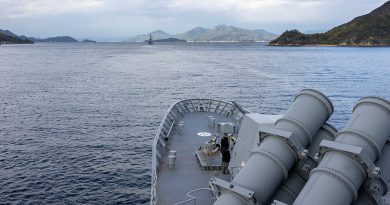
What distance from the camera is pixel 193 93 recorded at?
7862 centimetres

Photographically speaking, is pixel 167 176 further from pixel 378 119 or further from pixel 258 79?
pixel 258 79

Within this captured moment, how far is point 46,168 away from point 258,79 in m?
70.6

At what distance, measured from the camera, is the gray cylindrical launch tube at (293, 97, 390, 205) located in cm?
873

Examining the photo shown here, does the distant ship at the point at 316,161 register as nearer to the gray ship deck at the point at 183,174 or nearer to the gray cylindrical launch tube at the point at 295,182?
the gray cylindrical launch tube at the point at 295,182

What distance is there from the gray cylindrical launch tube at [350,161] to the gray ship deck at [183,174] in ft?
23.2

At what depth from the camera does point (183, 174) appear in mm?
18828

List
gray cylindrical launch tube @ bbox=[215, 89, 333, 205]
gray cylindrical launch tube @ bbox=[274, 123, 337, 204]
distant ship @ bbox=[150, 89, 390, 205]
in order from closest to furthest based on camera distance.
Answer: distant ship @ bbox=[150, 89, 390, 205]
gray cylindrical launch tube @ bbox=[215, 89, 333, 205]
gray cylindrical launch tube @ bbox=[274, 123, 337, 204]

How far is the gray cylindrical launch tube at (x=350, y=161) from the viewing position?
873cm

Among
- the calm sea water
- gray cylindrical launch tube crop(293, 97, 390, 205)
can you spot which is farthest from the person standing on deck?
the calm sea water

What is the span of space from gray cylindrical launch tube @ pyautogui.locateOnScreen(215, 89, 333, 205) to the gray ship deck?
5754 mm

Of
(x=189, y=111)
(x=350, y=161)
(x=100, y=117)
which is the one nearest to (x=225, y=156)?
(x=350, y=161)

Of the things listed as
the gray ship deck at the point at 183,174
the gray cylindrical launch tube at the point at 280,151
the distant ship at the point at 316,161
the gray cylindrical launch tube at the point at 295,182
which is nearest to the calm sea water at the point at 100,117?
the gray ship deck at the point at 183,174

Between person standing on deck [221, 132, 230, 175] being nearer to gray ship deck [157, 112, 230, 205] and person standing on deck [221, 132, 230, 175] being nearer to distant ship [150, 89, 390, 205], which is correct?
gray ship deck [157, 112, 230, 205]

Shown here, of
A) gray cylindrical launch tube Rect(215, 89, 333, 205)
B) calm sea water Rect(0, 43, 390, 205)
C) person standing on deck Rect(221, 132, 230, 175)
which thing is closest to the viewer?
gray cylindrical launch tube Rect(215, 89, 333, 205)
